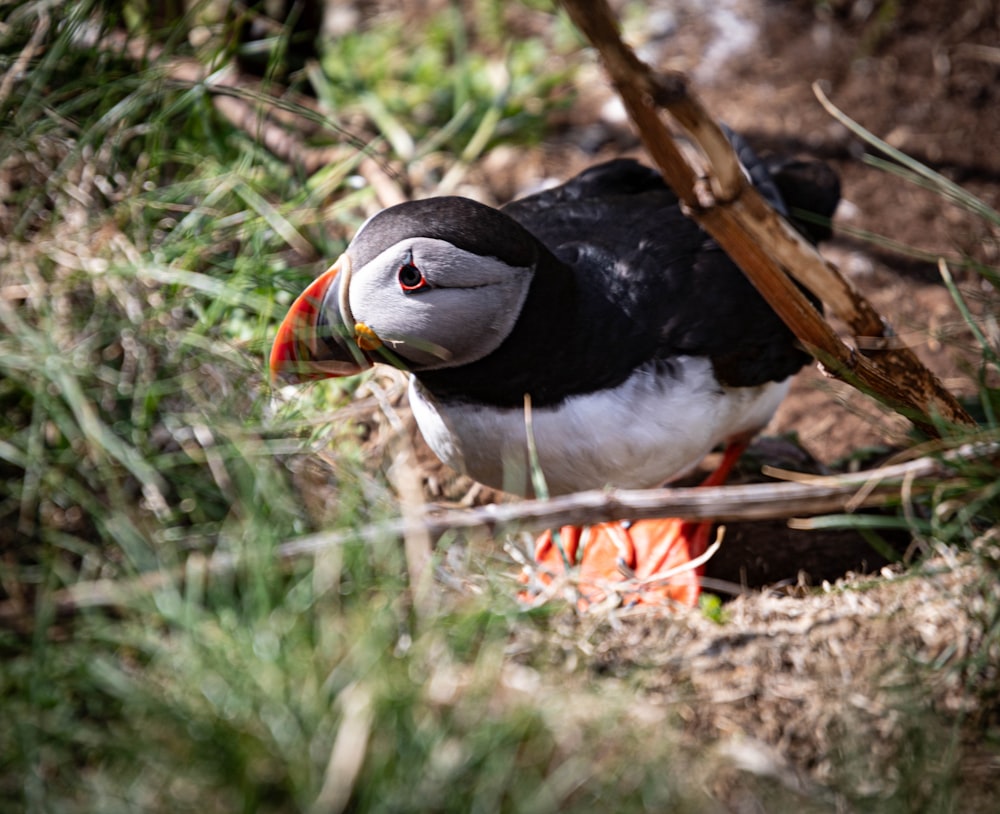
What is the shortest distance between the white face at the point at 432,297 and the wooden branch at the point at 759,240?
69 cm

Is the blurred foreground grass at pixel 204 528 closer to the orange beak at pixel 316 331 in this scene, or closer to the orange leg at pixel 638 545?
the orange beak at pixel 316 331

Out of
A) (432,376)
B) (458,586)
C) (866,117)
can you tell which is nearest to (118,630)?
(458,586)

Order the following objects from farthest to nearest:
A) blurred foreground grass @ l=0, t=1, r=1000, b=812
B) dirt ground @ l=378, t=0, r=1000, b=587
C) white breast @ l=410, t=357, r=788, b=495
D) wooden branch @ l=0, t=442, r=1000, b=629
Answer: dirt ground @ l=378, t=0, r=1000, b=587, white breast @ l=410, t=357, r=788, b=495, wooden branch @ l=0, t=442, r=1000, b=629, blurred foreground grass @ l=0, t=1, r=1000, b=812

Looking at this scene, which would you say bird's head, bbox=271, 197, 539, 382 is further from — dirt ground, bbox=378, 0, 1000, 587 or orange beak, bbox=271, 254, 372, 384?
dirt ground, bbox=378, 0, 1000, 587

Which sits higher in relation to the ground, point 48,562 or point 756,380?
point 48,562

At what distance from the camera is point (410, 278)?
2.72m

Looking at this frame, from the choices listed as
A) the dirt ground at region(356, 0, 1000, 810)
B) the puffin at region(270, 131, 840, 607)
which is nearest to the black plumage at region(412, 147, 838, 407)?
Result: the puffin at region(270, 131, 840, 607)

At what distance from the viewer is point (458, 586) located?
86.4 inches

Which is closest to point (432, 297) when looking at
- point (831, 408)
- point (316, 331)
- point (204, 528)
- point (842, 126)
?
point (316, 331)

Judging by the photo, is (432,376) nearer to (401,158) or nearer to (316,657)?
(316,657)

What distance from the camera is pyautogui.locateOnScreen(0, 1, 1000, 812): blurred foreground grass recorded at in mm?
1707

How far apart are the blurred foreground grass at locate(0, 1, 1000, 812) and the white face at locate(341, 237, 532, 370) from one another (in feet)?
1.18

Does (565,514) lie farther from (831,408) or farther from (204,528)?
(831,408)

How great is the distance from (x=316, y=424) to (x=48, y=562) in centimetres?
88
